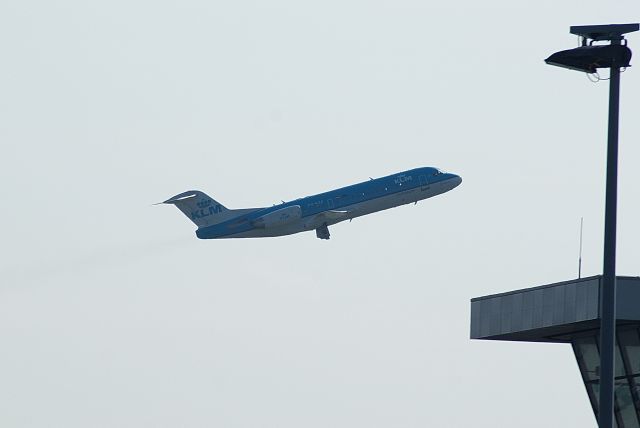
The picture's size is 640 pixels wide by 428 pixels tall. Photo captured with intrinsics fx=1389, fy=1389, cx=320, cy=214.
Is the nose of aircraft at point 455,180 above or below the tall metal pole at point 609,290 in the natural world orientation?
above

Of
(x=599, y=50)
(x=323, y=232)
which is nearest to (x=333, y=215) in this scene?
(x=323, y=232)

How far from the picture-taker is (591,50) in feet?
106

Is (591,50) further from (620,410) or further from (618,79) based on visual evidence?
(620,410)

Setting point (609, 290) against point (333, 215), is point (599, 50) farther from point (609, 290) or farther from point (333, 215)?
point (333, 215)

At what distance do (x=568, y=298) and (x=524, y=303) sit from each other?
301cm

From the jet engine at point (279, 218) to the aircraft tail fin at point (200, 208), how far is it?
3.02 metres

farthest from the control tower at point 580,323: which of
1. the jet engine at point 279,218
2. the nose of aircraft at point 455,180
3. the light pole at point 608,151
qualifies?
the nose of aircraft at point 455,180

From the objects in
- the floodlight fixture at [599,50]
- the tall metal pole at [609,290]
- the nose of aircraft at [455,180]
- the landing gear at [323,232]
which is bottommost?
the tall metal pole at [609,290]

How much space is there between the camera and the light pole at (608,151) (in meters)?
31.3

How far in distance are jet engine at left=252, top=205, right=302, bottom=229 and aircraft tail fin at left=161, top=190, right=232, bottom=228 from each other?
3.02m

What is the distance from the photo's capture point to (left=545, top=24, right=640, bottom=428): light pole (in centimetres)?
3134

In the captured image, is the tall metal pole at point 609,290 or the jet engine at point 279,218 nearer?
the tall metal pole at point 609,290

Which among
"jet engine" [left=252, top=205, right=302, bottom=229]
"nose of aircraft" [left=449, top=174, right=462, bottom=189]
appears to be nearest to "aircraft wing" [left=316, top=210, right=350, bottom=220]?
"jet engine" [left=252, top=205, right=302, bottom=229]

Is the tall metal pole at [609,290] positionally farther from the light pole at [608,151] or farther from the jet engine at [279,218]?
the jet engine at [279,218]
